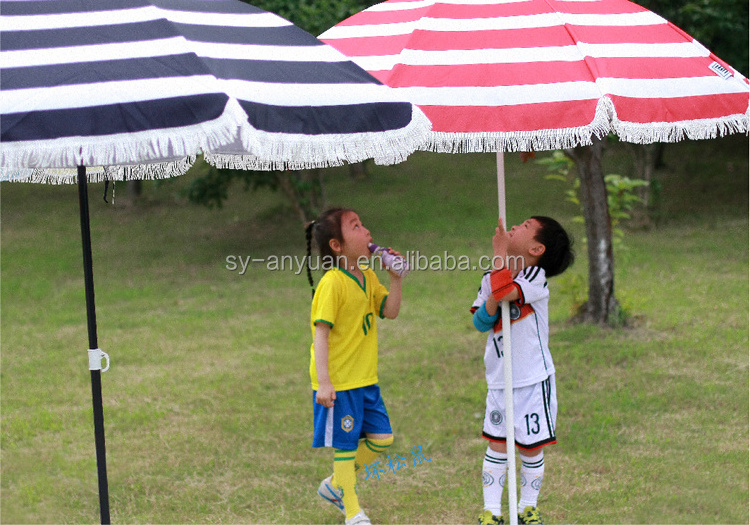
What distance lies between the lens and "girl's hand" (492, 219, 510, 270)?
10.3 feet

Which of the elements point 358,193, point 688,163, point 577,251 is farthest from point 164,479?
point 688,163

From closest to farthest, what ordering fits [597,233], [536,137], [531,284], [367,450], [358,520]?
[536,137] → [531,284] → [358,520] → [367,450] → [597,233]

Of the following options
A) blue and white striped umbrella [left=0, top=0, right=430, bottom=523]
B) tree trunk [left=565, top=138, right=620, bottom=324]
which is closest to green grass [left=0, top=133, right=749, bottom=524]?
tree trunk [left=565, top=138, right=620, bottom=324]

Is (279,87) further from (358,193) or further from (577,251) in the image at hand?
(358,193)

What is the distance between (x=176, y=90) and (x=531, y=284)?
1827 mm

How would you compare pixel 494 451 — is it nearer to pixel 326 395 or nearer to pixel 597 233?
pixel 326 395

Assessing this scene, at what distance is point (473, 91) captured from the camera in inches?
103

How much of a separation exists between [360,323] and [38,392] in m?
3.98

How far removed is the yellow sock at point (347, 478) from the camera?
345 cm

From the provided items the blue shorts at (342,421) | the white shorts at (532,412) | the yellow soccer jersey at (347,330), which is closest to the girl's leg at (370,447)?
the blue shorts at (342,421)

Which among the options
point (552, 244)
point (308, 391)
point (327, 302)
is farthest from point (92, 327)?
point (308, 391)

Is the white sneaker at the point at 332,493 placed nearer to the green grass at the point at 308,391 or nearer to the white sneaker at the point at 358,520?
the white sneaker at the point at 358,520

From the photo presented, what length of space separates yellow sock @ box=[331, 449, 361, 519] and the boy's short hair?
122 cm

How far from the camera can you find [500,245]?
3143 mm
